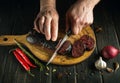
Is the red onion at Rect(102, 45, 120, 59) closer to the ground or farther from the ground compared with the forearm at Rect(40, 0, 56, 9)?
closer to the ground

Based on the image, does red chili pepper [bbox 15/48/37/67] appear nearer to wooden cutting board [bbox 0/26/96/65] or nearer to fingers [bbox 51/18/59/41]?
wooden cutting board [bbox 0/26/96/65]

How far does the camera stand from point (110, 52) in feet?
4.03

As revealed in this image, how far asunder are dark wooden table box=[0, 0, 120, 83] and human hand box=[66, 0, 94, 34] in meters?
0.19

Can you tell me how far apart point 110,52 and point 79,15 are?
259 mm

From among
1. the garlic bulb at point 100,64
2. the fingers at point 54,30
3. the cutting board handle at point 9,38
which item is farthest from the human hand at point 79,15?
the cutting board handle at point 9,38

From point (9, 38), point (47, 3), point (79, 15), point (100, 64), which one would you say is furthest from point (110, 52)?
point (9, 38)

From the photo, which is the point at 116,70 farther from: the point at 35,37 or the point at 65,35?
the point at 35,37

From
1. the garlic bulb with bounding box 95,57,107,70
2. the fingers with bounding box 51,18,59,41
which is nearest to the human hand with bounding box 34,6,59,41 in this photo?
the fingers with bounding box 51,18,59,41

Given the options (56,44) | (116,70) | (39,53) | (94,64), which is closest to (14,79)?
(39,53)

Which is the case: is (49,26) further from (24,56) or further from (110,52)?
(110,52)

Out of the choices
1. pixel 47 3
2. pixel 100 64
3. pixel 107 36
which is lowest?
pixel 100 64

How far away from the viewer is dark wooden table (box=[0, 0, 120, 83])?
47.8 inches

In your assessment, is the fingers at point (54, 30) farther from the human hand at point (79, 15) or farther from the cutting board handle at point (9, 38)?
the cutting board handle at point (9, 38)

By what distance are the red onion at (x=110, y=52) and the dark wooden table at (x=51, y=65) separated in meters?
0.04
